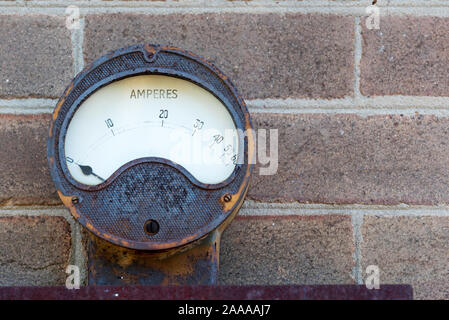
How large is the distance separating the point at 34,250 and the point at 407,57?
2.34ft

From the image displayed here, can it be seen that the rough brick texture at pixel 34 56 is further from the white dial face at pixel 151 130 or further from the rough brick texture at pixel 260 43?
the white dial face at pixel 151 130

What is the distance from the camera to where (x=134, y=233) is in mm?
942

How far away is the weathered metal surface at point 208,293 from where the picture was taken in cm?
85

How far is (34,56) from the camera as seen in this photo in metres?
1.16

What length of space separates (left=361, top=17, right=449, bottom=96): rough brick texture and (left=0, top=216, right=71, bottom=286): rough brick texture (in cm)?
57

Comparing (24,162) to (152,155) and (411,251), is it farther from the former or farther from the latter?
(411,251)

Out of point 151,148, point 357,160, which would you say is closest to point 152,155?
point 151,148

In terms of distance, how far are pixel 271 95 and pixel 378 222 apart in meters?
0.28

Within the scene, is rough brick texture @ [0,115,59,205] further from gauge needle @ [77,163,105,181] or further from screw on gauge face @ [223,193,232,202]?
screw on gauge face @ [223,193,232,202]

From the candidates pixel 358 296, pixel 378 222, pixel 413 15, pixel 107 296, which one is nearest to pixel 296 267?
pixel 378 222

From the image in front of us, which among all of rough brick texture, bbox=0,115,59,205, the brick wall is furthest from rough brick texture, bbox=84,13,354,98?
rough brick texture, bbox=0,115,59,205

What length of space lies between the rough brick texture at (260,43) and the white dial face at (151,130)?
7.0 inches

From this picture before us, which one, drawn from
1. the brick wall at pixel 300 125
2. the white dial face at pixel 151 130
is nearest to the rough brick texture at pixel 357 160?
the brick wall at pixel 300 125
